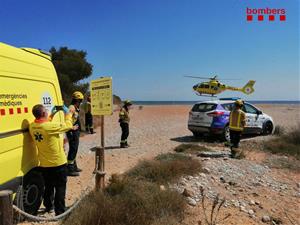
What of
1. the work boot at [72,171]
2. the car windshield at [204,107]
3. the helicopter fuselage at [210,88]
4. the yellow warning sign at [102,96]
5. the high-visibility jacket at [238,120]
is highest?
the helicopter fuselage at [210,88]

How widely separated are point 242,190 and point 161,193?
8.77 ft

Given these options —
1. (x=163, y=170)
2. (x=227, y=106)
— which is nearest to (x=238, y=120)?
(x=227, y=106)

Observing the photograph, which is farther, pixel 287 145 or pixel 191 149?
pixel 287 145

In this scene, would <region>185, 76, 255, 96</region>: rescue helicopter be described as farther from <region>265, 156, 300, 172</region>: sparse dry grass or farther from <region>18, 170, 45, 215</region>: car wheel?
<region>18, 170, 45, 215</region>: car wheel

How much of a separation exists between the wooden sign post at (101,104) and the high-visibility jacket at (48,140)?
2.95 ft

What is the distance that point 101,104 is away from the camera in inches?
235

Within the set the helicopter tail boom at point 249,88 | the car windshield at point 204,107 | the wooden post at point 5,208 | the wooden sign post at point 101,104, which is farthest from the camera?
the helicopter tail boom at point 249,88

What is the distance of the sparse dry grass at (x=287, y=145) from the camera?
1154 cm

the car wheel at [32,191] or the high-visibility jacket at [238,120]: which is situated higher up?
the high-visibility jacket at [238,120]

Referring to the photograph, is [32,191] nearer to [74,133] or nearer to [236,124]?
[74,133]

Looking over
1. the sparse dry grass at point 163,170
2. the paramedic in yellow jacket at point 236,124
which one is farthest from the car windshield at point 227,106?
the sparse dry grass at point 163,170

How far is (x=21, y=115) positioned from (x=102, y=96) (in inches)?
68.1

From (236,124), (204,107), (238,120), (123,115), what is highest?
(204,107)

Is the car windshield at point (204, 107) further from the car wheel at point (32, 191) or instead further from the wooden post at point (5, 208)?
the wooden post at point (5, 208)
